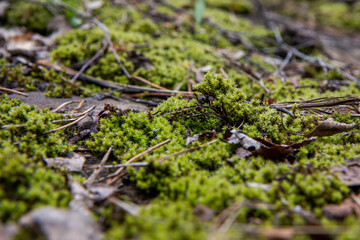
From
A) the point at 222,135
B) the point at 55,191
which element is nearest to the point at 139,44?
the point at 222,135

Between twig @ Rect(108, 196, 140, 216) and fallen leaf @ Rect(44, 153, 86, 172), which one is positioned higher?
twig @ Rect(108, 196, 140, 216)

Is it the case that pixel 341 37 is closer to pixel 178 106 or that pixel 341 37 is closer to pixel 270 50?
pixel 270 50

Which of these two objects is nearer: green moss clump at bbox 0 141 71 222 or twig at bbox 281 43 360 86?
green moss clump at bbox 0 141 71 222

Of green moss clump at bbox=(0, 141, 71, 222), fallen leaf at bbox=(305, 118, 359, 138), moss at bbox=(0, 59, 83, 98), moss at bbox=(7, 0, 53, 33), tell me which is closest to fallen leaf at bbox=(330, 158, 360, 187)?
fallen leaf at bbox=(305, 118, 359, 138)

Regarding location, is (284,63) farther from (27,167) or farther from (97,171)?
(27,167)

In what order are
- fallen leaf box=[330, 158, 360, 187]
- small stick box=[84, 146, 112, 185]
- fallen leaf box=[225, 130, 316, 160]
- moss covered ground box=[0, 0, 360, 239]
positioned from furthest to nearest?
fallen leaf box=[225, 130, 316, 160] → small stick box=[84, 146, 112, 185] → fallen leaf box=[330, 158, 360, 187] → moss covered ground box=[0, 0, 360, 239]

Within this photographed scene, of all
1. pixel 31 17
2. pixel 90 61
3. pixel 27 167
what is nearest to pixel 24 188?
pixel 27 167

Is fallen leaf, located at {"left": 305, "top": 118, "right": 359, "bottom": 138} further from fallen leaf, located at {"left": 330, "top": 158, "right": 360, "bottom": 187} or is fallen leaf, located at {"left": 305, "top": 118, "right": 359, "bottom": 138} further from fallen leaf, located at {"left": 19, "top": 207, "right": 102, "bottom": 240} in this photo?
fallen leaf, located at {"left": 19, "top": 207, "right": 102, "bottom": 240}
